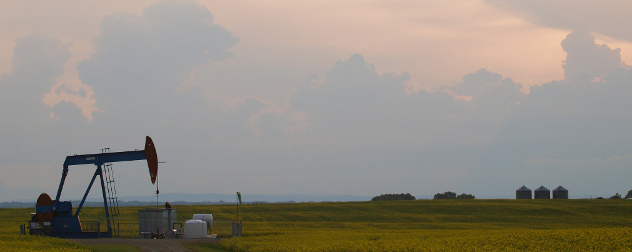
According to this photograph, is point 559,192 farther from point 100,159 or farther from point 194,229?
point 100,159

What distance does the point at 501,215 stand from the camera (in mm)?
65625

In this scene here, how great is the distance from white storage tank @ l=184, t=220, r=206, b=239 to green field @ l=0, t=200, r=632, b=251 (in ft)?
8.80

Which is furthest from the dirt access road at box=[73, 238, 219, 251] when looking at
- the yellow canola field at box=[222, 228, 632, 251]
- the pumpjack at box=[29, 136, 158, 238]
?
the pumpjack at box=[29, 136, 158, 238]

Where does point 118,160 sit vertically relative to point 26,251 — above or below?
above

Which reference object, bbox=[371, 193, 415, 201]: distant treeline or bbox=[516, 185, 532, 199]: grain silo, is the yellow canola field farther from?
bbox=[371, 193, 415, 201]: distant treeline

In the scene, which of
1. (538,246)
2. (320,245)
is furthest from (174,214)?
(538,246)

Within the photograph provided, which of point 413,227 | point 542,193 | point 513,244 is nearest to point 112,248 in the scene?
point 513,244

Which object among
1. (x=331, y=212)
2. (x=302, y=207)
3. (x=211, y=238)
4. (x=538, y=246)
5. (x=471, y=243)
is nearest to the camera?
(x=538, y=246)

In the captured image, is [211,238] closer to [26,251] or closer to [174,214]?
[174,214]

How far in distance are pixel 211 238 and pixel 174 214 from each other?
442 cm

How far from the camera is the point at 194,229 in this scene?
38.6 m

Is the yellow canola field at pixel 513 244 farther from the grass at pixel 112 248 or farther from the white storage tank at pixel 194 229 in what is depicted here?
the white storage tank at pixel 194 229

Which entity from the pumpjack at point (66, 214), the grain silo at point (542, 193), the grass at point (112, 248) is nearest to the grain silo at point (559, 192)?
the grain silo at point (542, 193)

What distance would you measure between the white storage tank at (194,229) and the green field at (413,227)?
2.68 metres
